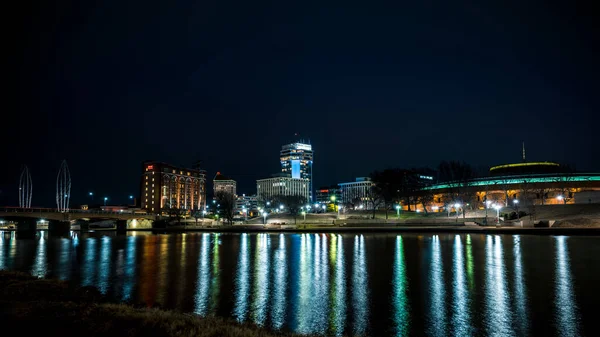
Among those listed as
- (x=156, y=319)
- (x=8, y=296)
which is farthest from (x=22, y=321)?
(x=8, y=296)

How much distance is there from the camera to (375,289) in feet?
69.6

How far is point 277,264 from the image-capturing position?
32156mm

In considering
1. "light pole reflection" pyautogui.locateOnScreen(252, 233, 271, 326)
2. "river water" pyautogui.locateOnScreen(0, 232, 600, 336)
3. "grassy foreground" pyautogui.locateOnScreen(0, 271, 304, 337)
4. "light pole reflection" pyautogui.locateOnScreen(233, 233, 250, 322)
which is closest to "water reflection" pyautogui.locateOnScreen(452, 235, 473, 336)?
"river water" pyautogui.locateOnScreen(0, 232, 600, 336)

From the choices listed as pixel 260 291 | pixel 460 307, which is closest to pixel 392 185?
pixel 260 291

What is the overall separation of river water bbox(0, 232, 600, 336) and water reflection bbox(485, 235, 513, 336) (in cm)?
5

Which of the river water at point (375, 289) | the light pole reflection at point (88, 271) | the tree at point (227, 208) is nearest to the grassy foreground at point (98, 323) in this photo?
the river water at point (375, 289)

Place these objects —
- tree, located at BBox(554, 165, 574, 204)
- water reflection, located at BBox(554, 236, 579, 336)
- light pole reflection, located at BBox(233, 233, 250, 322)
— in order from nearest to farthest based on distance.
→ water reflection, located at BBox(554, 236, 579, 336) → light pole reflection, located at BBox(233, 233, 250, 322) → tree, located at BBox(554, 165, 574, 204)

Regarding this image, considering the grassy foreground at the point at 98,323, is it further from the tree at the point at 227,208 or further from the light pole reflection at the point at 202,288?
the tree at the point at 227,208

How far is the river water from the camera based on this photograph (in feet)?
49.5

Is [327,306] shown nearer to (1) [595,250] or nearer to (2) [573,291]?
(2) [573,291]

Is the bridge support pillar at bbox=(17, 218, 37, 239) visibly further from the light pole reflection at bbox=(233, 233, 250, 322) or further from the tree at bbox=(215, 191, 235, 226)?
the light pole reflection at bbox=(233, 233, 250, 322)

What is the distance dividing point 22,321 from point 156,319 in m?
3.56

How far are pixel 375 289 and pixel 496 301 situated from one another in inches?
224

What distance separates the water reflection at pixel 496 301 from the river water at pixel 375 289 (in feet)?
0.17
